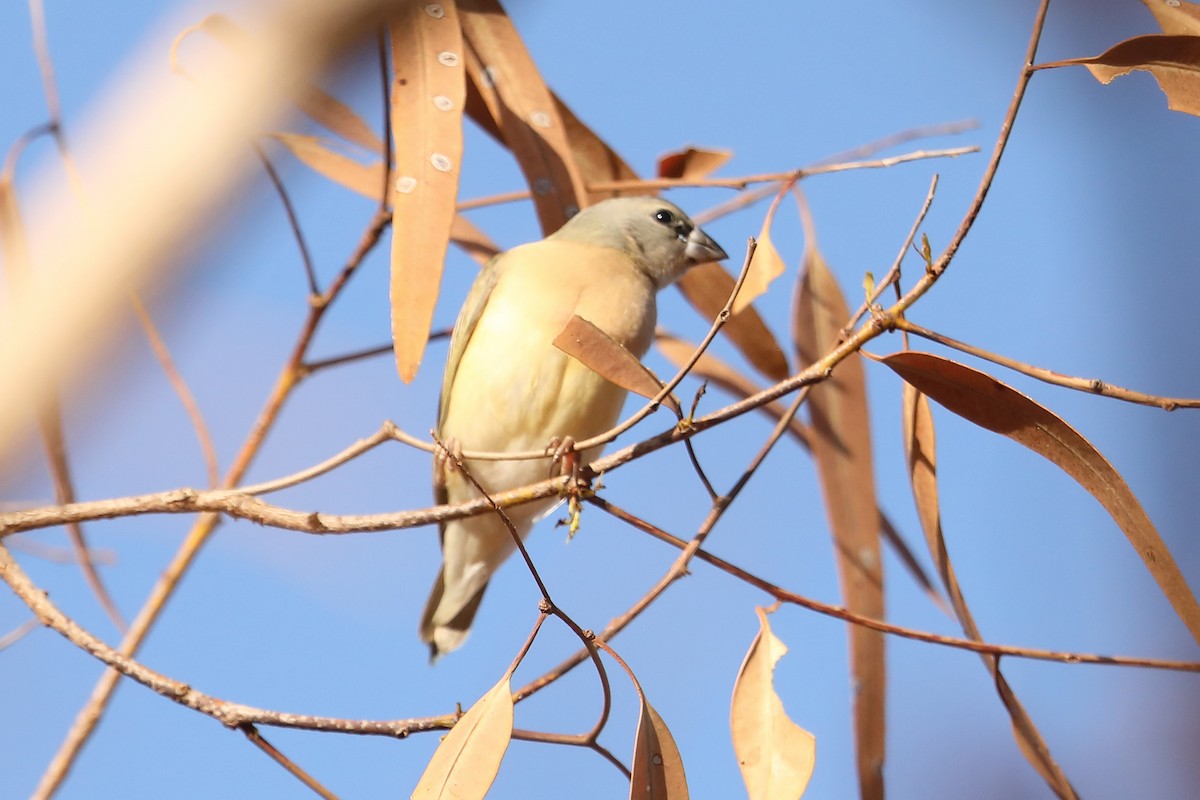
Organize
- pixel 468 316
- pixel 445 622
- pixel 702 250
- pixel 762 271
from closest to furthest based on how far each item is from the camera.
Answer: pixel 762 271 < pixel 468 316 < pixel 702 250 < pixel 445 622

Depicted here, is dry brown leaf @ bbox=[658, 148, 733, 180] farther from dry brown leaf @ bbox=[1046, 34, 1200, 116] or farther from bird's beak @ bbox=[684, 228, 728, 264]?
dry brown leaf @ bbox=[1046, 34, 1200, 116]

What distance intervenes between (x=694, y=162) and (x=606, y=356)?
3.82ft

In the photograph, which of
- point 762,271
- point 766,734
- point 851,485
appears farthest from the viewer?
point 851,485

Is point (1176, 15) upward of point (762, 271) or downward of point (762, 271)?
upward

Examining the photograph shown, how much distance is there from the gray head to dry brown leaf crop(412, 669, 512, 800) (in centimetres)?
140

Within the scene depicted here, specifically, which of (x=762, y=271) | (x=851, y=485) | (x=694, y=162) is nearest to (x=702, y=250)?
(x=694, y=162)

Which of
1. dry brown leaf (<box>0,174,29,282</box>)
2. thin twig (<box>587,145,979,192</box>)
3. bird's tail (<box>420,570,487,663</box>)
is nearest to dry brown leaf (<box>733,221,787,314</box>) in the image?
thin twig (<box>587,145,979,192</box>)

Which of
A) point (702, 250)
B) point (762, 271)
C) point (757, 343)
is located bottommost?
point (762, 271)

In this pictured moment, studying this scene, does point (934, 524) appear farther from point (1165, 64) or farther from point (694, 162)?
point (694, 162)

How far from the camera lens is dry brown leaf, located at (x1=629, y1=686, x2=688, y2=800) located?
123 centimetres

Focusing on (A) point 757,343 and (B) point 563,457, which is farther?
(A) point 757,343

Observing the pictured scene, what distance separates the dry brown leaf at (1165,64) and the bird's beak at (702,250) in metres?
1.19

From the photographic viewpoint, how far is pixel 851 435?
6.80 ft

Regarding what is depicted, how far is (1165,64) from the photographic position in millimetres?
1434
